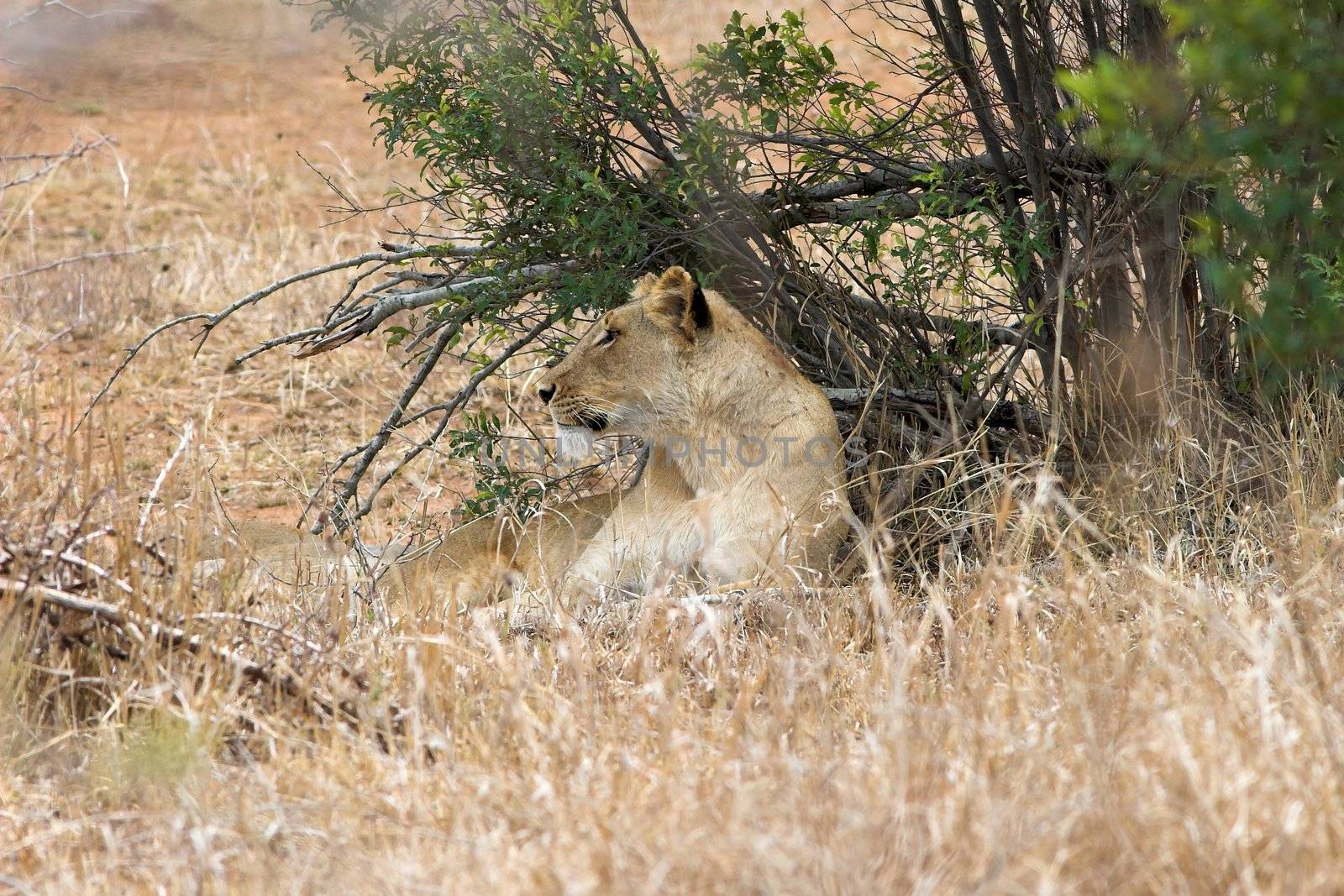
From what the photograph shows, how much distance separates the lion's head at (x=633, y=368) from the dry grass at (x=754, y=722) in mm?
799

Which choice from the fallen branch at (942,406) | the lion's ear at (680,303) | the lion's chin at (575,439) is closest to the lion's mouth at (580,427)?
the lion's chin at (575,439)

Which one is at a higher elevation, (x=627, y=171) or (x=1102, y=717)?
(x=627, y=171)

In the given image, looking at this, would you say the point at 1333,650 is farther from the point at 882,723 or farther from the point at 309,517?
the point at 309,517

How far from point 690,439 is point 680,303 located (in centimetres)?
41

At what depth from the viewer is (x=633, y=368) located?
4207 mm

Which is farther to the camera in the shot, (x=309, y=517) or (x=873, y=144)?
(x=309, y=517)

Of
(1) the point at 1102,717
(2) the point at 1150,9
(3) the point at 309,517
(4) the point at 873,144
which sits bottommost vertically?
(3) the point at 309,517

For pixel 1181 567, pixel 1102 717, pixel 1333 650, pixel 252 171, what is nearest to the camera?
pixel 1102 717

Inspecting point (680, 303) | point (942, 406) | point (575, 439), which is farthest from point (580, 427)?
point (942, 406)

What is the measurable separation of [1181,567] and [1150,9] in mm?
1677

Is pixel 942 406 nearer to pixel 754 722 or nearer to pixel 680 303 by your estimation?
pixel 680 303

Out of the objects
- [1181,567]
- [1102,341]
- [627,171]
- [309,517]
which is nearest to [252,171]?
[309,517]

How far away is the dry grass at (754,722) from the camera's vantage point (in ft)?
6.88

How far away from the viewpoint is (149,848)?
2.39m
